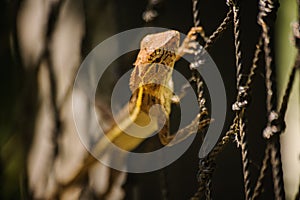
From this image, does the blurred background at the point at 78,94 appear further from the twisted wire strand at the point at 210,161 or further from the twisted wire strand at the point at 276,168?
the twisted wire strand at the point at 276,168

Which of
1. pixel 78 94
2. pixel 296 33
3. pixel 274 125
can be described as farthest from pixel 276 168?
pixel 78 94

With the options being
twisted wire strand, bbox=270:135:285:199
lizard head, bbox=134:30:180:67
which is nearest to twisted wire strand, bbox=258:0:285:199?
twisted wire strand, bbox=270:135:285:199

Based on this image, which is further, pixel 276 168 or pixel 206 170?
pixel 206 170

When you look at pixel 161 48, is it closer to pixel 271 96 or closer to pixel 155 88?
pixel 155 88

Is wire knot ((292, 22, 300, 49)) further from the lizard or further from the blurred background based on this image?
the blurred background

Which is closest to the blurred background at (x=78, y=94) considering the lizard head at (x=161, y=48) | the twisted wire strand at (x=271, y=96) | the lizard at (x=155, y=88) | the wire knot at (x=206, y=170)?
the lizard at (x=155, y=88)

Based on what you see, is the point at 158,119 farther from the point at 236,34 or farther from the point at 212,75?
the point at 236,34

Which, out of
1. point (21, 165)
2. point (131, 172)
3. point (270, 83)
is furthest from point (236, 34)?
point (21, 165)

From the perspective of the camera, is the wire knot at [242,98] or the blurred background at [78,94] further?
the blurred background at [78,94]

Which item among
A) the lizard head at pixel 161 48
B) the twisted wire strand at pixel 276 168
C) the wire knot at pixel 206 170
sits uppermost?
the lizard head at pixel 161 48
